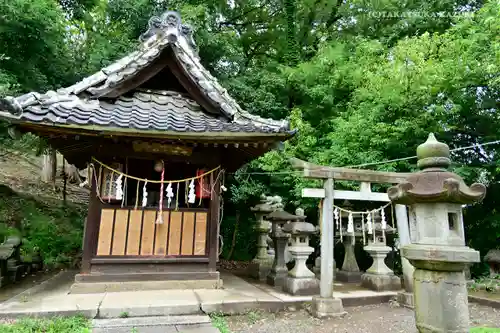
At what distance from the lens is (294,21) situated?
15.4m

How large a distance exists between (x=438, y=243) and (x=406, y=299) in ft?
12.6

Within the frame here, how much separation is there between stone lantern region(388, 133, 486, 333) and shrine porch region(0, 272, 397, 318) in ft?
10.6

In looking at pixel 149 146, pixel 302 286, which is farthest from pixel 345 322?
pixel 149 146

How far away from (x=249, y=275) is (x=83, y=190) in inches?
463

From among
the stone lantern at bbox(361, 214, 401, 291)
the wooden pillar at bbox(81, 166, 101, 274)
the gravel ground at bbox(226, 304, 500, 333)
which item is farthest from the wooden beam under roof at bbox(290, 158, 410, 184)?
the wooden pillar at bbox(81, 166, 101, 274)

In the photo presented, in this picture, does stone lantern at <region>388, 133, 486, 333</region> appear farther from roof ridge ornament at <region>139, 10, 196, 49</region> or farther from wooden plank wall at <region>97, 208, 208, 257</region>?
roof ridge ornament at <region>139, 10, 196, 49</region>

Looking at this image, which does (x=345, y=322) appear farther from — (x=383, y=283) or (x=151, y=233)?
(x=151, y=233)

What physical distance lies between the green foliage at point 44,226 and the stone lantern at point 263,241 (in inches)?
239

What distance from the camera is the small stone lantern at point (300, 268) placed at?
689 centimetres

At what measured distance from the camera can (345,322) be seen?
19.0 feet

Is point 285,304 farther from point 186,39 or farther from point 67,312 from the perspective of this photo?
point 186,39

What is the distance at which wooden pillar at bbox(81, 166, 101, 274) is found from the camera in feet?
21.7

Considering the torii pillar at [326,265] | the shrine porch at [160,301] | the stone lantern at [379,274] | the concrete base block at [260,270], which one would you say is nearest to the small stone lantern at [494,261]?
the stone lantern at [379,274]

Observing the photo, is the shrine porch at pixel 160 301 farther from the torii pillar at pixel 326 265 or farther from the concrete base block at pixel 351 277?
the concrete base block at pixel 351 277
